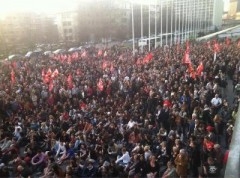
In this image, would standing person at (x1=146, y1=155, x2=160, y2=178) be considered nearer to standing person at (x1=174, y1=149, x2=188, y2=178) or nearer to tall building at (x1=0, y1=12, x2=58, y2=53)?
standing person at (x1=174, y1=149, x2=188, y2=178)

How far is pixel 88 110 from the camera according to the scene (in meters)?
15.2

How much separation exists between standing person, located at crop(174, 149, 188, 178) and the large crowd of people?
0.09 ft

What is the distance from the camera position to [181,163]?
30.2 ft

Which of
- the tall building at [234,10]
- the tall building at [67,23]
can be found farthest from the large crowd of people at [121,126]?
the tall building at [234,10]

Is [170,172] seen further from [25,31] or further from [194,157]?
[25,31]

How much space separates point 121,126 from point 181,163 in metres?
3.82

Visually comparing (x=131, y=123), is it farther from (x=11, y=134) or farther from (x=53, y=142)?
(x=11, y=134)

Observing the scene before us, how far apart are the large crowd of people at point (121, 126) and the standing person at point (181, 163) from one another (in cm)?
3

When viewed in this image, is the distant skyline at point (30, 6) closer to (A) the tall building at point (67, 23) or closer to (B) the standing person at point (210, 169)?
(A) the tall building at point (67, 23)

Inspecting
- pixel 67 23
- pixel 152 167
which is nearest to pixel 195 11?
pixel 67 23

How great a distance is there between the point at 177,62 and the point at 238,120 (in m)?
10.9

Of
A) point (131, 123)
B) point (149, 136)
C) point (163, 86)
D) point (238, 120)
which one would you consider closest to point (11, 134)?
point (131, 123)

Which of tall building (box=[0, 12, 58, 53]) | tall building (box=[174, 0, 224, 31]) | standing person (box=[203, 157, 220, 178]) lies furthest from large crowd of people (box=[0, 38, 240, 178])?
tall building (box=[174, 0, 224, 31])

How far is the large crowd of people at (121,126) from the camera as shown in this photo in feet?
33.2
